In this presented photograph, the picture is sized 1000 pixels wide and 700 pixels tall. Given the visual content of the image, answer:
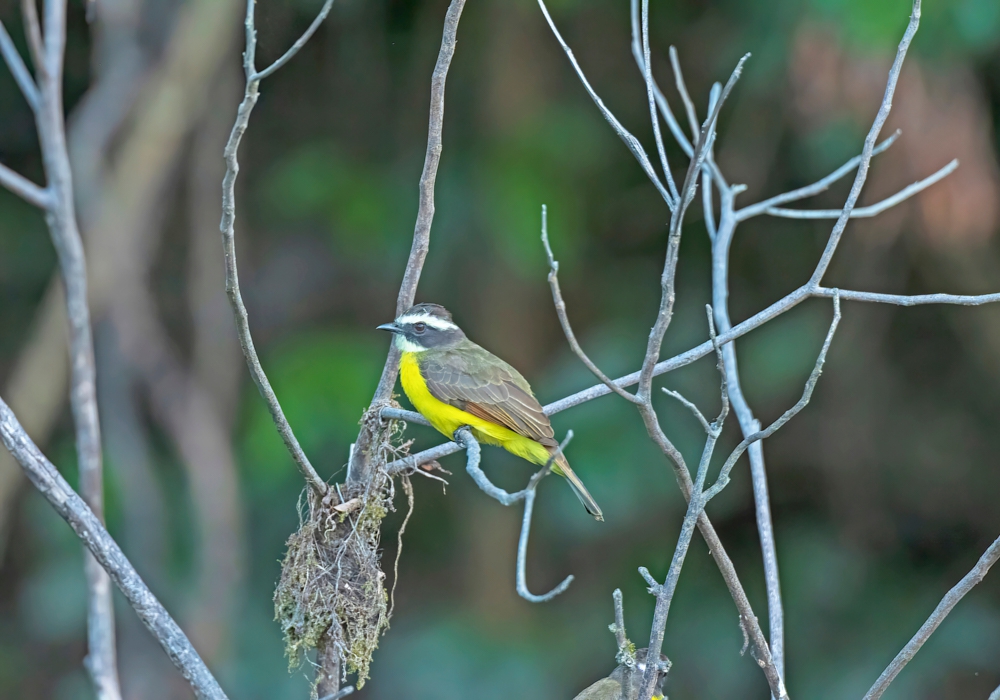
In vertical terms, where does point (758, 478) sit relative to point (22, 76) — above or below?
below

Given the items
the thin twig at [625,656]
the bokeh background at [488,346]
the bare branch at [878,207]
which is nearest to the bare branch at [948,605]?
the thin twig at [625,656]

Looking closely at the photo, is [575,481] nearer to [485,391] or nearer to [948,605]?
[485,391]

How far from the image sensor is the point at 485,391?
3789mm

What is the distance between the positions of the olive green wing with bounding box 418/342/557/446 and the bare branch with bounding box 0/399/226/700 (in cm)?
156

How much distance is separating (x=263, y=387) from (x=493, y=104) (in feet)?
14.3

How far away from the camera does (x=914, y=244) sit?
5645mm

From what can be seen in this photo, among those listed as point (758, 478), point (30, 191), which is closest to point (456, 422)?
point (758, 478)

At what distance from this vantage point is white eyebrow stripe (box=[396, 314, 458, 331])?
3.84 m

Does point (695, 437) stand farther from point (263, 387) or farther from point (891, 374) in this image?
point (263, 387)

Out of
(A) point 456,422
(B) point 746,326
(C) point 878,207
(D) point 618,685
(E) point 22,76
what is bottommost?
(D) point 618,685

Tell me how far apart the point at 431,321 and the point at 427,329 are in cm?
4

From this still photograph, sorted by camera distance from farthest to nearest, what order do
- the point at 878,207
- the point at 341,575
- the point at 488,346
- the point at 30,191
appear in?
the point at 488,346 < the point at 878,207 < the point at 341,575 < the point at 30,191

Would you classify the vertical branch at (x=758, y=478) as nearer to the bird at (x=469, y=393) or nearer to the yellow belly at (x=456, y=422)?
the bird at (x=469, y=393)

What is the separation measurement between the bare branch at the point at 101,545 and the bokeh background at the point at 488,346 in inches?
151
